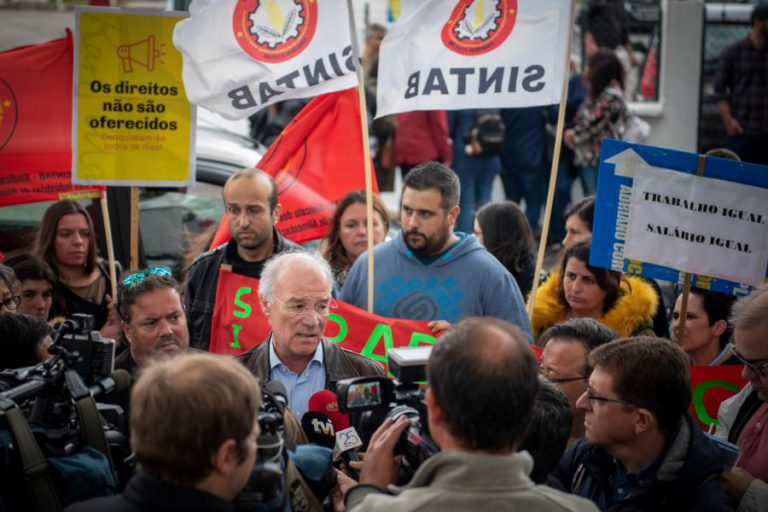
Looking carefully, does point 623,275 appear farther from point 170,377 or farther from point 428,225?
point 170,377

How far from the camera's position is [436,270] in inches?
217

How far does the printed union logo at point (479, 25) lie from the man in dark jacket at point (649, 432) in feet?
8.32

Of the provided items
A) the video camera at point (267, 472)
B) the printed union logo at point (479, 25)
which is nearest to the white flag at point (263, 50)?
the printed union logo at point (479, 25)

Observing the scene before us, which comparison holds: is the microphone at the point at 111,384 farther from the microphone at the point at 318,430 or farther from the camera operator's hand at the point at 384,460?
the camera operator's hand at the point at 384,460

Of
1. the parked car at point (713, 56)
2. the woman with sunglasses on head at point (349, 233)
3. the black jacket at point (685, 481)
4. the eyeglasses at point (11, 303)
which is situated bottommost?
the black jacket at point (685, 481)

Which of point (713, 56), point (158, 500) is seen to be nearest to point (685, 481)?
point (158, 500)

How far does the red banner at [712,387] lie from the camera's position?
4.89m

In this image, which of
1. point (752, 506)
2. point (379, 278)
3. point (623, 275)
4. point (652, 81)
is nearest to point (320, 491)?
point (752, 506)

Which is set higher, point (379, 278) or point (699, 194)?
point (699, 194)

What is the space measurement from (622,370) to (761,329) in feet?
2.75

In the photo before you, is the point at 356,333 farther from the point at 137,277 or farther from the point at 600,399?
the point at 600,399

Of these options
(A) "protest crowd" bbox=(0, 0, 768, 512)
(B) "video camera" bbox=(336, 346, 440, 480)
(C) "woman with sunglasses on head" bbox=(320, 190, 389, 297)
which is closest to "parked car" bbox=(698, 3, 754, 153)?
(A) "protest crowd" bbox=(0, 0, 768, 512)

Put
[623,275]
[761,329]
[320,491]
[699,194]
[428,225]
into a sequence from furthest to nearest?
[623,275] < [428,225] < [699,194] < [761,329] < [320,491]

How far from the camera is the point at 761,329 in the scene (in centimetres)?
402
